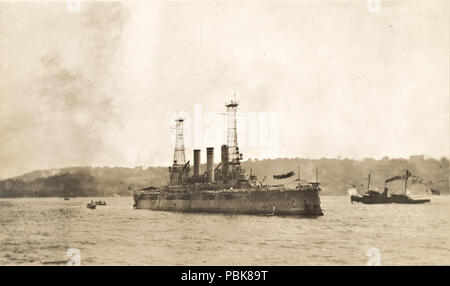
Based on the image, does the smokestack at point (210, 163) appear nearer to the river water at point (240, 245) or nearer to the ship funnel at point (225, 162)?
the ship funnel at point (225, 162)

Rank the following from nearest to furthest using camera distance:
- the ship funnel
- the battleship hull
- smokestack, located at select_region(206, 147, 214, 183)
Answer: the battleship hull → the ship funnel → smokestack, located at select_region(206, 147, 214, 183)

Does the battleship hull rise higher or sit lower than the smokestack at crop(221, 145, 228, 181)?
lower

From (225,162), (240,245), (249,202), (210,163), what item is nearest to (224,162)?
(225,162)

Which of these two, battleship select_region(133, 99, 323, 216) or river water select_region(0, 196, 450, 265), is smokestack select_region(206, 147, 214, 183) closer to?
battleship select_region(133, 99, 323, 216)

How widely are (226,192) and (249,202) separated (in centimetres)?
353

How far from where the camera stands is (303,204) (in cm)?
4388

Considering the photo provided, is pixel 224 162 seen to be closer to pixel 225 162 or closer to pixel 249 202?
pixel 225 162

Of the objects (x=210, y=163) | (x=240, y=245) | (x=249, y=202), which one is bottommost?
(x=240, y=245)

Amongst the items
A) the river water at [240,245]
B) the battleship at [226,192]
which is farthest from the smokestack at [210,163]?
the river water at [240,245]

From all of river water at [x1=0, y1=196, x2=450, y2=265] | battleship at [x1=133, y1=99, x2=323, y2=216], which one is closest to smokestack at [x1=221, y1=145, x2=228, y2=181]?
battleship at [x1=133, y1=99, x2=323, y2=216]

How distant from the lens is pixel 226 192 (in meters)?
49.2

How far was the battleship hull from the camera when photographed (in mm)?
43969
